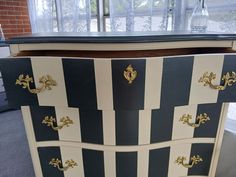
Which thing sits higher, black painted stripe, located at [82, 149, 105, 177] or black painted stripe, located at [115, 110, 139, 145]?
black painted stripe, located at [115, 110, 139, 145]

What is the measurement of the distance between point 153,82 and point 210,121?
0.29 meters

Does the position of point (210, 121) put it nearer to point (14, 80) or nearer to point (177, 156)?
point (177, 156)

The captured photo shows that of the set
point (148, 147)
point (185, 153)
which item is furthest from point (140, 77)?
point (185, 153)

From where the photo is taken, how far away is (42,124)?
68 centimetres

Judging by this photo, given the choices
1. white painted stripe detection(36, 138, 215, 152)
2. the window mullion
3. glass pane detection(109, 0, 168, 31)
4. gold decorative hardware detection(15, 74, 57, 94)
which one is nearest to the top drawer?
gold decorative hardware detection(15, 74, 57, 94)

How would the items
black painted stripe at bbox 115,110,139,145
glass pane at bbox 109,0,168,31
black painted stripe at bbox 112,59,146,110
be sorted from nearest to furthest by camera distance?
black painted stripe at bbox 112,59,146,110, black painted stripe at bbox 115,110,139,145, glass pane at bbox 109,0,168,31

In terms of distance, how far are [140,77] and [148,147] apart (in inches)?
10.5

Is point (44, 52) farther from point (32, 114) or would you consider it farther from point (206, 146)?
point (206, 146)

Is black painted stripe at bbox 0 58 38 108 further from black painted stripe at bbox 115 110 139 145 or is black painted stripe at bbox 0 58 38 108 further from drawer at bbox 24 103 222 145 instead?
black painted stripe at bbox 115 110 139 145

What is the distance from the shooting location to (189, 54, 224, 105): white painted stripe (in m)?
0.55

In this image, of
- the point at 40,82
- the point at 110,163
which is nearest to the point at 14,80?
the point at 40,82

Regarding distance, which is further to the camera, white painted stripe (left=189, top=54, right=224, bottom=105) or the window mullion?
the window mullion

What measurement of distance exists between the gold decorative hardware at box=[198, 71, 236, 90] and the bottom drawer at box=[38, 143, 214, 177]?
Result: 0.79ft

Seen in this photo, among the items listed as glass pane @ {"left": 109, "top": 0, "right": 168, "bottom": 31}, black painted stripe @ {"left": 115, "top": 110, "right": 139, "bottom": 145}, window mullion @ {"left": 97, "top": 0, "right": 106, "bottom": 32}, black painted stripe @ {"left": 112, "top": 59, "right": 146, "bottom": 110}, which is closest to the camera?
black painted stripe @ {"left": 112, "top": 59, "right": 146, "bottom": 110}
